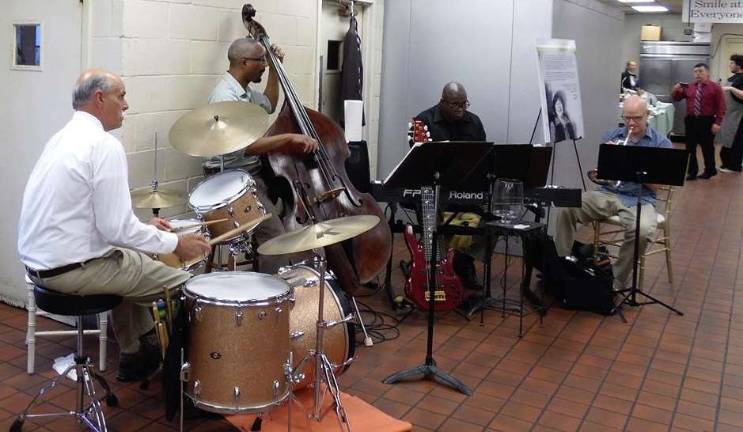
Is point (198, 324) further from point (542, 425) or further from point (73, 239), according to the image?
point (542, 425)

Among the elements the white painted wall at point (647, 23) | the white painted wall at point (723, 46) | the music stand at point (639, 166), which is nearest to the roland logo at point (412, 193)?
the music stand at point (639, 166)

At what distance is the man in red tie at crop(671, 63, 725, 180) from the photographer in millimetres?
11109

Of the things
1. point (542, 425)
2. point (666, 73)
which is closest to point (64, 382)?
point (542, 425)

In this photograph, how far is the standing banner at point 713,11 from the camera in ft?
37.6

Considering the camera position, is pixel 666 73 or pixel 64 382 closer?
pixel 64 382

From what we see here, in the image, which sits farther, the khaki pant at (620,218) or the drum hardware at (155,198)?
the khaki pant at (620,218)

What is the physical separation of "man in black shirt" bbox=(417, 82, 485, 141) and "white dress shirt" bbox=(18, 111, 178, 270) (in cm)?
288

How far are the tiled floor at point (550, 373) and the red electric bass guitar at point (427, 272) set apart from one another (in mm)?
113

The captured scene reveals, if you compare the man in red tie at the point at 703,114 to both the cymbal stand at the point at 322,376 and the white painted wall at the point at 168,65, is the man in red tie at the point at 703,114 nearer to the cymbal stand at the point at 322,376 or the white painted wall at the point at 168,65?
the white painted wall at the point at 168,65

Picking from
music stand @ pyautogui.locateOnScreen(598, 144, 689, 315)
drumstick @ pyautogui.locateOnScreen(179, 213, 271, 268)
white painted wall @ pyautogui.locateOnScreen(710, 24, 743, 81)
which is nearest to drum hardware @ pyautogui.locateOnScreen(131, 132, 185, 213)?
drumstick @ pyautogui.locateOnScreen(179, 213, 271, 268)

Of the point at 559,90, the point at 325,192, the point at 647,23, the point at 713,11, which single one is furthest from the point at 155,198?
the point at 647,23

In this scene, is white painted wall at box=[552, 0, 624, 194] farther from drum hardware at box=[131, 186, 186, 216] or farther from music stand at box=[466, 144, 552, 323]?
drum hardware at box=[131, 186, 186, 216]

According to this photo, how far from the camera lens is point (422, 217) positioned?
5098 mm

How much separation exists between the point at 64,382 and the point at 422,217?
7.59 ft
